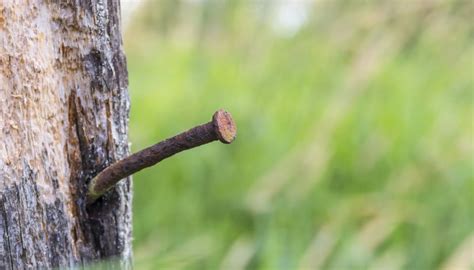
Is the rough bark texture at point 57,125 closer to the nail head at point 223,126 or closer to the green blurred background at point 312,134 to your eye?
the nail head at point 223,126

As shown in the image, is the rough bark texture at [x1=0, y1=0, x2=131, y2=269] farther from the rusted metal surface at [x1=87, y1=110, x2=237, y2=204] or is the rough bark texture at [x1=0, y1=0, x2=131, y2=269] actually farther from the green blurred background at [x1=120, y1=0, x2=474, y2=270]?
the green blurred background at [x1=120, y1=0, x2=474, y2=270]

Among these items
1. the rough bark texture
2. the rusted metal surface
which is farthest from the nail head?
the rough bark texture

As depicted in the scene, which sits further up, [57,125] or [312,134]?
[312,134]

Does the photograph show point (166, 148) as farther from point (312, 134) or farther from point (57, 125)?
point (312, 134)

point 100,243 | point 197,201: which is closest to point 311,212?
point 197,201

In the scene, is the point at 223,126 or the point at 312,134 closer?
the point at 223,126

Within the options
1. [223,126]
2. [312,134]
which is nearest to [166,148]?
[223,126]

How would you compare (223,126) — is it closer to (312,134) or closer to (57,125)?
(57,125)
